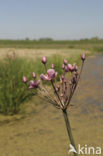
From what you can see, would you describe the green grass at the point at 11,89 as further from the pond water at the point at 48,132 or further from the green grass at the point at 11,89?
the pond water at the point at 48,132

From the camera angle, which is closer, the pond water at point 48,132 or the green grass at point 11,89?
the pond water at point 48,132

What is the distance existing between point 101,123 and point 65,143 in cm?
117

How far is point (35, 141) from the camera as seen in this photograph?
4262 mm

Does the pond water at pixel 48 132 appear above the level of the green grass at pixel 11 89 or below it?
below

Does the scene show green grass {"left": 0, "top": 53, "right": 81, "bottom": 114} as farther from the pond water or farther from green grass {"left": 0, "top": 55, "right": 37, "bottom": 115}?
the pond water

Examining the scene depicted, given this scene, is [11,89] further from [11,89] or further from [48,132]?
[48,132]

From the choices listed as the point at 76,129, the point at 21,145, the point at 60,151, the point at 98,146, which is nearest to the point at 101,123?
the point at 76,129

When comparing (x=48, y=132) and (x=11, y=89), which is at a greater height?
(x=11, y=89)

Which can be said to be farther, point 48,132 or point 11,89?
point 11,89

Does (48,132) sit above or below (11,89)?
below

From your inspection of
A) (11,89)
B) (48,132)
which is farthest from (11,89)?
(48,132)

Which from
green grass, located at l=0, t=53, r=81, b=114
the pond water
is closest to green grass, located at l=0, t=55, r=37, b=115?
green grass, located at l=0, t=53, r=81, b=114

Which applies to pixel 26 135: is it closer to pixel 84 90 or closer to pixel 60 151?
pixel 60 151

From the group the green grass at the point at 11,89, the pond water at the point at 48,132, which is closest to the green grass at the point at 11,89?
the green grass at the point at 11,89
